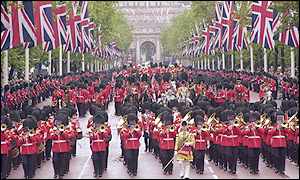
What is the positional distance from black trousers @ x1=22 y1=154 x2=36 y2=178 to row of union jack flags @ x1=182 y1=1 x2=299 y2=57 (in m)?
11.4

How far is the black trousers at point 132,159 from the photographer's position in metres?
16.9

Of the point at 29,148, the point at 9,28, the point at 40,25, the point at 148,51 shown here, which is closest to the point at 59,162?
the point at 29,148

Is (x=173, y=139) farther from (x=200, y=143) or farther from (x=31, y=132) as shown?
(x=31, y=132)

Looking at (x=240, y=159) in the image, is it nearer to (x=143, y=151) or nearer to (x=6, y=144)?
(x=143, y=151)

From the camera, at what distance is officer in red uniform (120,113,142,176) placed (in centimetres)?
1675

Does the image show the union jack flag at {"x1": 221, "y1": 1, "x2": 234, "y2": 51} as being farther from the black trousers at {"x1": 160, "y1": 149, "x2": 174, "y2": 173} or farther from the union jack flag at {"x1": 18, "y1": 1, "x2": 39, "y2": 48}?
the black trousers at {"x1": 160, "y1": 149, "x2": 174, "y2": 173}

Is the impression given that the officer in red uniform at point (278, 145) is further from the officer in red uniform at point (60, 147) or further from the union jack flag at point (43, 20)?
the union jack flag at point (43, 20)

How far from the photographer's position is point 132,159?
16.9 meters

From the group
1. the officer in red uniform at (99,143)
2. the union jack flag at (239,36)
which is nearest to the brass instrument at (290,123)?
the officer in red uniform at (99,143)

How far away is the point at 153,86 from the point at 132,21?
124000mm

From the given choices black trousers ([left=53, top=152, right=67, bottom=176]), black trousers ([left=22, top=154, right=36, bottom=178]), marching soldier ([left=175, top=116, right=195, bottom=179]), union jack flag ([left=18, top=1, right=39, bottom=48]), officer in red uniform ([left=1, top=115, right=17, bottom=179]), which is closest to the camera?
marching soldier ([left=175, top=116, right=195, bottom=179])

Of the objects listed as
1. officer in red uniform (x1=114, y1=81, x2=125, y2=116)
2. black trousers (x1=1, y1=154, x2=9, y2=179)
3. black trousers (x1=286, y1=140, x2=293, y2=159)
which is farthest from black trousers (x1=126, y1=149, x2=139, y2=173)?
officer in red uniform (x1=114, y1=81, x2=125, y2=116)

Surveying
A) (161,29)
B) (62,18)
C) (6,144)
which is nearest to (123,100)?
(62,18)

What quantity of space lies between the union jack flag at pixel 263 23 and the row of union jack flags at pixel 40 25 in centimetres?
1028
